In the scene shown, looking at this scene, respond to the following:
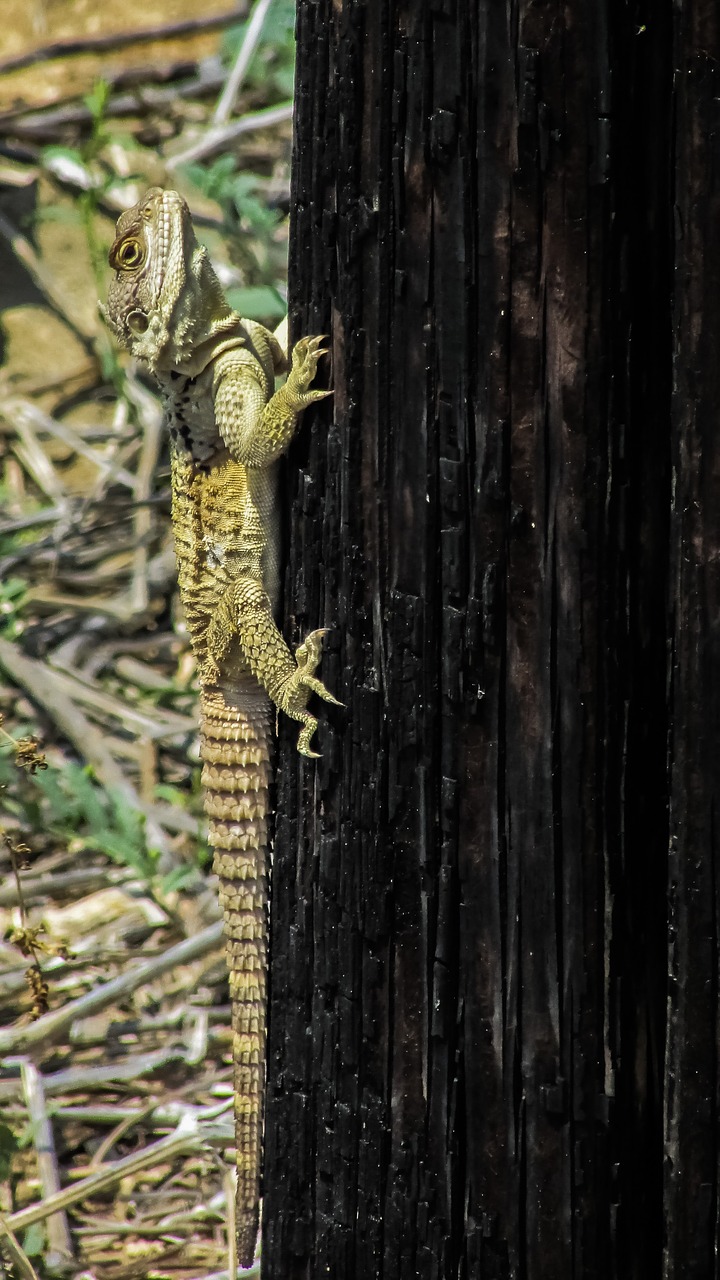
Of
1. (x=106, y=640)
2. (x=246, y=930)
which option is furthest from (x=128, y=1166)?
(x=106, y=640)

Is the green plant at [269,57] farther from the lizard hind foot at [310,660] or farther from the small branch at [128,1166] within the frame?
the lizard hind foot at [310,660]

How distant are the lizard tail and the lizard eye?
1.07 metres

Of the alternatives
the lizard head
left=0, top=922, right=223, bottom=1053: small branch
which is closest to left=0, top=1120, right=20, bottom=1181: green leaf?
left=0, top=922, right=223, bottom=1053: small branch

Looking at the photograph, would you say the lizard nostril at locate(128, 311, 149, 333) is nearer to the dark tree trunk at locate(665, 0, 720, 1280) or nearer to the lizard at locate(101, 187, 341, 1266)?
the lizard at locate(101, 187, 341, 1266)

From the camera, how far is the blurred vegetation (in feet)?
11.7

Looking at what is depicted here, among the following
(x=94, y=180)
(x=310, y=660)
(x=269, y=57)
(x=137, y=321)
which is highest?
(x=269, y=57)

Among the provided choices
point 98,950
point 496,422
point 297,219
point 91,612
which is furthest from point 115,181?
point 496,422

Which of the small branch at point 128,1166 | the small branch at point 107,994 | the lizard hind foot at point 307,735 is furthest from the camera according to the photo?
the small branch at point 107,994

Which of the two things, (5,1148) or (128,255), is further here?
(5,1148)

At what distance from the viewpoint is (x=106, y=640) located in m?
5.61

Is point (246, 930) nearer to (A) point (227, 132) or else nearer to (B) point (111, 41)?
(A) point (227, 132)

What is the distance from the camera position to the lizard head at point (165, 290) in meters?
2.80

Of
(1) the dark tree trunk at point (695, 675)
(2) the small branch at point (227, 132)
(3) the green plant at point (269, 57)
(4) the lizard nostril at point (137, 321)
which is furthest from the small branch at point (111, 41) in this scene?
(1) the dark tree trunk at point (695, 675)

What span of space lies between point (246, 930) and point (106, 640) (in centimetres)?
324
